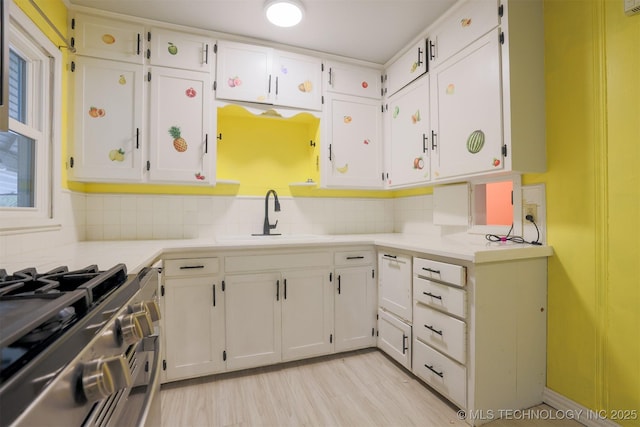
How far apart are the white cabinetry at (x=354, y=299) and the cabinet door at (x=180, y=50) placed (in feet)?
5.69

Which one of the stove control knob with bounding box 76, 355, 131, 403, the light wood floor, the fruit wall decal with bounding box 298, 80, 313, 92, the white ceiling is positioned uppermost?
the white ceiling

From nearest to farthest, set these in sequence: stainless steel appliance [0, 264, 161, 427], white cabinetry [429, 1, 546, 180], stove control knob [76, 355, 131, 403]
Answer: stainless steel appliance [0, 264, 161, 427], stove control knob [76, 355, 131, 403], white cabinetry [429, 1, 546, 180]

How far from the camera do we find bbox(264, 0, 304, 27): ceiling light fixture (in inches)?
74.0

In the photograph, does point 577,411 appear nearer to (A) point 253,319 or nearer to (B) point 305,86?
(A) point 253,319

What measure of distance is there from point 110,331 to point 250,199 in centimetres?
204

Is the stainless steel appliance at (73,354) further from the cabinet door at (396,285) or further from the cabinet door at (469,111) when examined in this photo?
the cabinet door at (469,111)

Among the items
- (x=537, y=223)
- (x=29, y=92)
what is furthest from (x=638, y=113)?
(x=29, y=92)

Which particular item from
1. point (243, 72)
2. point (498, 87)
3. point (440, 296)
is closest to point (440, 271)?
point (440, 296)

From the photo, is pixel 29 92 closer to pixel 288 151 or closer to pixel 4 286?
pixel 4 286

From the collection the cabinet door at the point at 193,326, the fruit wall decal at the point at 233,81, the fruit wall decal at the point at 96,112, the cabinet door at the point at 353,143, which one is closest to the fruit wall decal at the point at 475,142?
the cabinet door at the point at 353,143

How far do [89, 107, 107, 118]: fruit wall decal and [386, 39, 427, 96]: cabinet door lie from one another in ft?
7.24

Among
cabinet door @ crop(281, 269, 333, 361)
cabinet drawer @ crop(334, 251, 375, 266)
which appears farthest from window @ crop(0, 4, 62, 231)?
cabinet drawer @ crop(334, 251, 375, 266)

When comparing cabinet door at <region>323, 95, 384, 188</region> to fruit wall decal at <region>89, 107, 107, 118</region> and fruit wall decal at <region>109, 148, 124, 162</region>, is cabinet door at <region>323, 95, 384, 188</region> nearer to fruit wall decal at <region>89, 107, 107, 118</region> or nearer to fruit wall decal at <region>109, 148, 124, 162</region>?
fruit wall decal at <region>109, 148, 124, 162</region>

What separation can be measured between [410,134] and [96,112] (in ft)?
7.38
